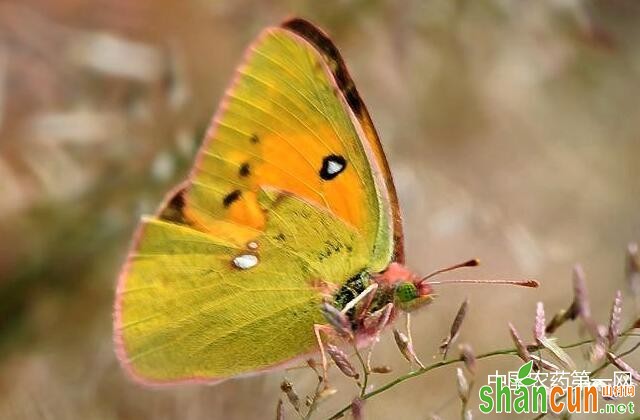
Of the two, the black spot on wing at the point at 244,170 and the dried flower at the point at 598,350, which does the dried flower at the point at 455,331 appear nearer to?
the dried flower at the point at 598,350

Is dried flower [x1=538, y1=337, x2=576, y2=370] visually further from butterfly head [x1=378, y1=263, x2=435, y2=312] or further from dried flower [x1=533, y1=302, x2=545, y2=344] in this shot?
butterfly head [x1=378, y1=263, x2=435, y2=312]

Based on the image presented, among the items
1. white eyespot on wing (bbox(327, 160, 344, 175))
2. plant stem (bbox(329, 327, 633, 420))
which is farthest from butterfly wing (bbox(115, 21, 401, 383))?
plant stem (bbox(329, 327, 633, 420))

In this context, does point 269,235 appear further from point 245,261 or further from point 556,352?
point 556,352

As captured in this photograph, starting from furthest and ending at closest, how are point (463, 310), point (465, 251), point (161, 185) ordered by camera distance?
point (465, 251)
point (161, 185)
point (463, 310)

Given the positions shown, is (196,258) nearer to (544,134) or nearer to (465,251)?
(465,251)

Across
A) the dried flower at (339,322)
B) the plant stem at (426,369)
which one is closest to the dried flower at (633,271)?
the plant stem at (426,369)

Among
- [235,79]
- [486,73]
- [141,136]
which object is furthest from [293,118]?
[486,73]
